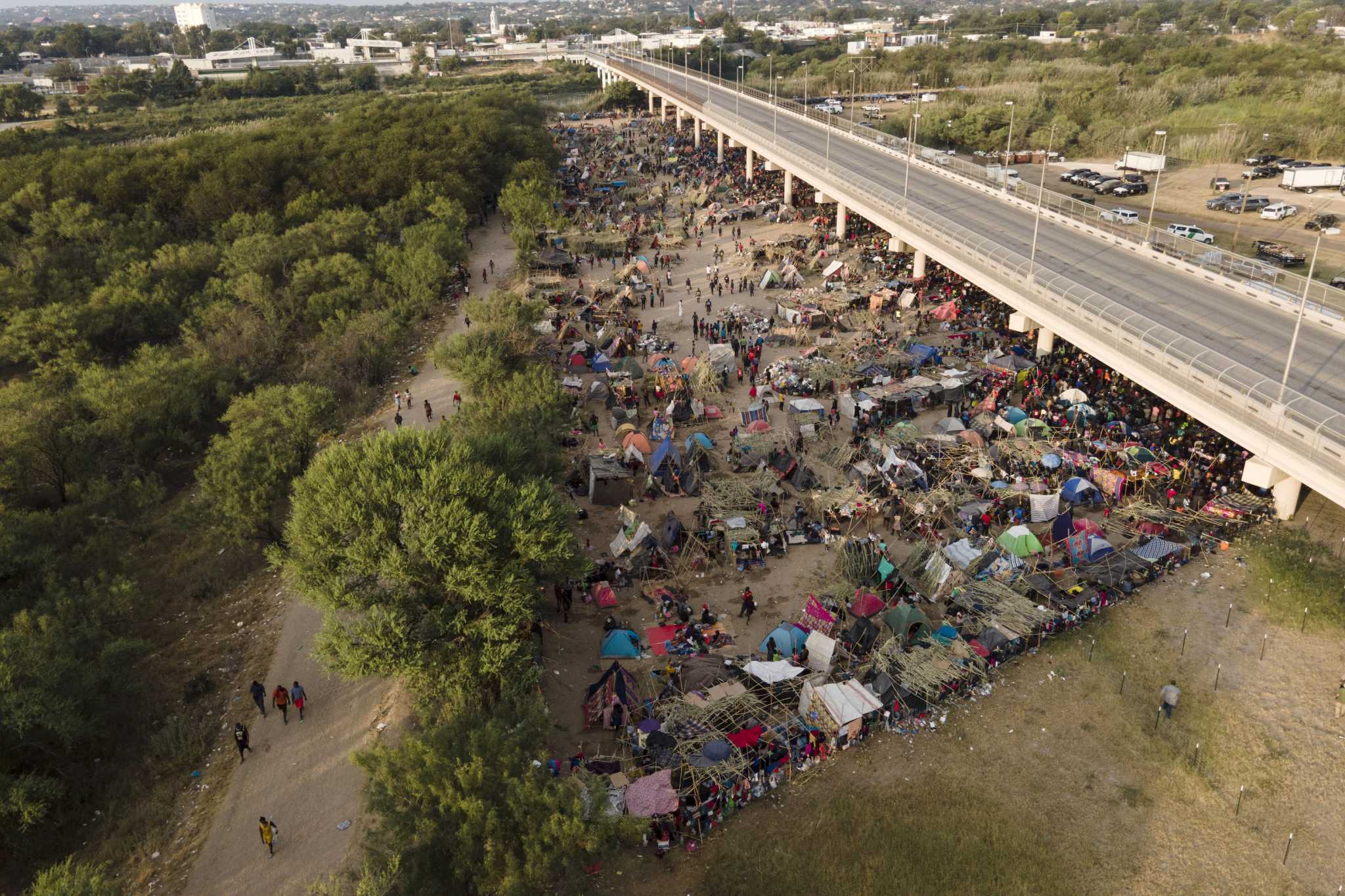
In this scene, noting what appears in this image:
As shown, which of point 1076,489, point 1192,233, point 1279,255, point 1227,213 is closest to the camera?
point 1076,489

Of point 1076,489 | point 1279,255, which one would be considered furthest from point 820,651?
point 1279,255

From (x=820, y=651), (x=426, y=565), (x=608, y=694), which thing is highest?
(x=426, y=565)

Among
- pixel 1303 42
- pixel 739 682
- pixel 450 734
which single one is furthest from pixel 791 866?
pixel 1303 42

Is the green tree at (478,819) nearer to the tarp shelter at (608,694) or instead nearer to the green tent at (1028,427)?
the tarp shelter at (608,694)

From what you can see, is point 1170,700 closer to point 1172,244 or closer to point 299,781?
point 299,781

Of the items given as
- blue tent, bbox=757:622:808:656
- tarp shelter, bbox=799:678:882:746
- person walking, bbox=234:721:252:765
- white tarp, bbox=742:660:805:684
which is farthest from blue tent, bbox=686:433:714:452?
person walking, bbox=234:721:252:765

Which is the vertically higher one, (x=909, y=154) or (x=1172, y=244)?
(x=909, y=154)

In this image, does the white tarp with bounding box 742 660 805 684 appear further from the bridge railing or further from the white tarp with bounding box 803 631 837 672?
the bridge railing
